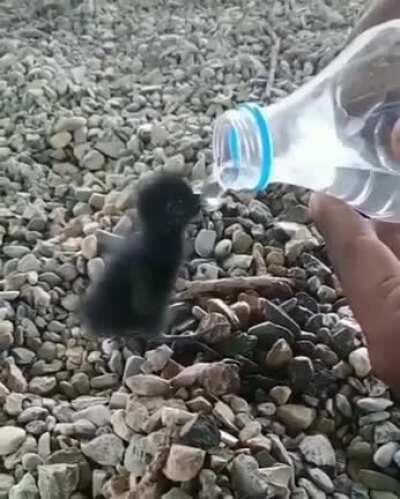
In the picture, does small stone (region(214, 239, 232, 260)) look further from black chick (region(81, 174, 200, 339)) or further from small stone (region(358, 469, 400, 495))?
small stone (region(358, 469, 400, 495))

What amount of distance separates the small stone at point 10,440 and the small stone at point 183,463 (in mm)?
155

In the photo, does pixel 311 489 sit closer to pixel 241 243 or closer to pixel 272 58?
pixel 241 243

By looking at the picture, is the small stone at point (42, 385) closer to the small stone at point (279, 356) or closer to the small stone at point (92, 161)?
the small stone at point (279, 356)

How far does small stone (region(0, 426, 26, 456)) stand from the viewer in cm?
100

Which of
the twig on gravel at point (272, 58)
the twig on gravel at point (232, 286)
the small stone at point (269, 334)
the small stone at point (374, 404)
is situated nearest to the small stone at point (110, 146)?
the twig on gravel at point (272, 58)

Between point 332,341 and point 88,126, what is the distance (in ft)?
1.71

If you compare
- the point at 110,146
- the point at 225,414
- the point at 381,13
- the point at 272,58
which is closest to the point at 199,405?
the point at 225,414

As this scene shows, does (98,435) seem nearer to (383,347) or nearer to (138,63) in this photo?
(383,347)

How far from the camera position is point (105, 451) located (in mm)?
968

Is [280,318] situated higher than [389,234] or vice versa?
[389,234]

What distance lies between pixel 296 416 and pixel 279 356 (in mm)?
63

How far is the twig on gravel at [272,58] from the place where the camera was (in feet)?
4.96

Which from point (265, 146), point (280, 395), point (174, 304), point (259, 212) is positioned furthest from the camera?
point (259, 212)

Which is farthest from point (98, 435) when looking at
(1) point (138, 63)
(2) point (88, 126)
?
(1) point (138, 63)
